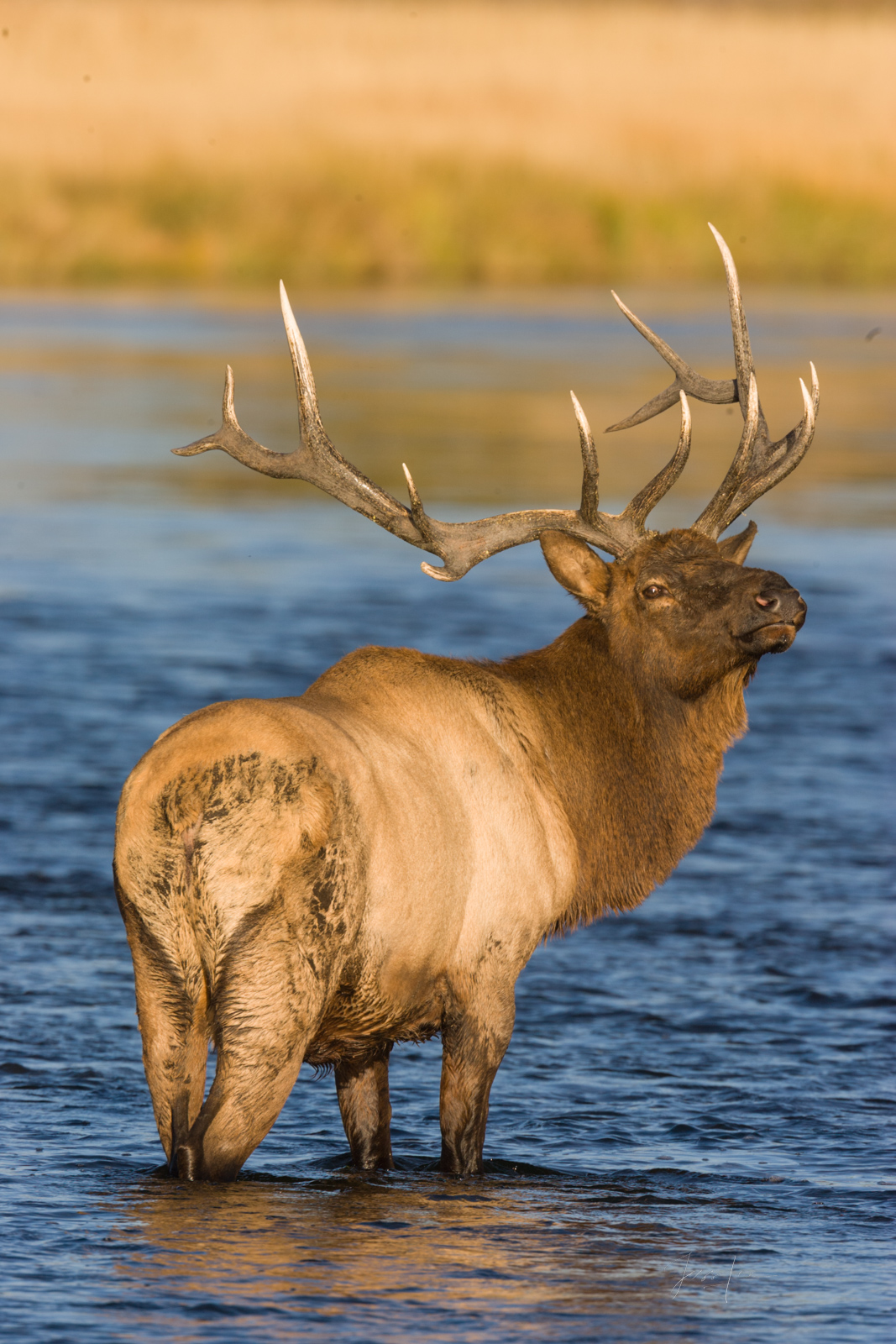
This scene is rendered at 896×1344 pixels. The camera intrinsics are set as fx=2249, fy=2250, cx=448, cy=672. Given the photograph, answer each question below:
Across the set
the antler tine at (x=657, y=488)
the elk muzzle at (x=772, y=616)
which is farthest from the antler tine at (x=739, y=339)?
the elk muzzle at (x=772, y=616)

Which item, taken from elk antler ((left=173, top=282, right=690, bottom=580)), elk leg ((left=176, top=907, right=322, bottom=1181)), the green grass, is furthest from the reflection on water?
the green grass

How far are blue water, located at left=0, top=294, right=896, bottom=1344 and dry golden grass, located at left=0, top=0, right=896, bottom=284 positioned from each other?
78.1 ft

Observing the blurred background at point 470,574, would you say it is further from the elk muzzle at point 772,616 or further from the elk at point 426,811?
the elk muzzle at point 772,616

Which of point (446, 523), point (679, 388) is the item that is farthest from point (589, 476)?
point (679, 388)

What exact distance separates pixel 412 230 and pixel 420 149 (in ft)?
6.96

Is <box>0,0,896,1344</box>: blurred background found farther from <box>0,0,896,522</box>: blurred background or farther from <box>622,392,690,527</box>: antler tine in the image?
<box>622,392,690,527</box>: antler tine

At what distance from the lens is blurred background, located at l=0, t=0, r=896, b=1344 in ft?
19.1

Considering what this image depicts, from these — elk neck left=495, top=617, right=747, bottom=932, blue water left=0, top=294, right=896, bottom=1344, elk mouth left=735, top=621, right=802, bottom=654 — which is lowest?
blue water left=0, top=294, right=896, bottom=1344

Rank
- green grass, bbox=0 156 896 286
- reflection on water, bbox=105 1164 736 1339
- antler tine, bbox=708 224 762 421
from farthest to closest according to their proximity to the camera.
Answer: green grass, bbox=0 156 896 286 → antler tine, bbox=708 224 762 421 → reflection on water, bbox=105 1164 736 1339

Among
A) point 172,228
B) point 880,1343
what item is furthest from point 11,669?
point 172,228

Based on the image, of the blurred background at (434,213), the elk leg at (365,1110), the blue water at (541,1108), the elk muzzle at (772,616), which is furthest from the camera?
the blurred background at (434,213)

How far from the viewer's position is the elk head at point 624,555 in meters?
6.93

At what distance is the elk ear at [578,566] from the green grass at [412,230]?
1195 inches

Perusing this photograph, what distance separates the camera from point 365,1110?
6.65 meters
